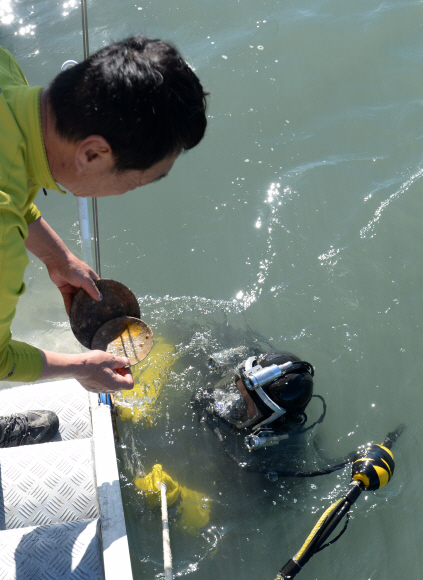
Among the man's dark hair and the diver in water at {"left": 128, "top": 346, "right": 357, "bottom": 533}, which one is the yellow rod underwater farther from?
the man's dark hair

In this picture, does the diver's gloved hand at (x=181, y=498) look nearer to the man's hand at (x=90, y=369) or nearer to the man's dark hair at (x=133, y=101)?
the man's hand at (x=90, y=369)

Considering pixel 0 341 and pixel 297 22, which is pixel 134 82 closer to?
pixel 0 341

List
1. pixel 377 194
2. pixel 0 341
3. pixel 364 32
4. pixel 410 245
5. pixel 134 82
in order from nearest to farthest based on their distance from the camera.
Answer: pixel 134 82 → pixel 0 341 → pixel 410 245 → pixel 377 194 → pixel 364 32

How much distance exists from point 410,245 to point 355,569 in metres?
3.15

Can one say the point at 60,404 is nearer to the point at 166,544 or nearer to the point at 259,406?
the point at 166,544

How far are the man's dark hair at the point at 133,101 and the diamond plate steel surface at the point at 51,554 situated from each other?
2110 mm

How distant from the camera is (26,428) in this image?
328cm

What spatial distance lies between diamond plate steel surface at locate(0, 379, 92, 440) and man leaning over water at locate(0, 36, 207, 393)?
2.04 m

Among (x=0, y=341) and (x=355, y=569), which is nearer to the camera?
(x=0, y=341)

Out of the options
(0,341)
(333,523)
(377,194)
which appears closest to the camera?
(0,341)

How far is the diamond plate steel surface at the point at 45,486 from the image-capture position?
291cm

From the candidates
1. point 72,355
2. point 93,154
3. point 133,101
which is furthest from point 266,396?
point 133,101

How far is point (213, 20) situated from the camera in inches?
289

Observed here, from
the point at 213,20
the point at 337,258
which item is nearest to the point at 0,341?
the point at 337,258
